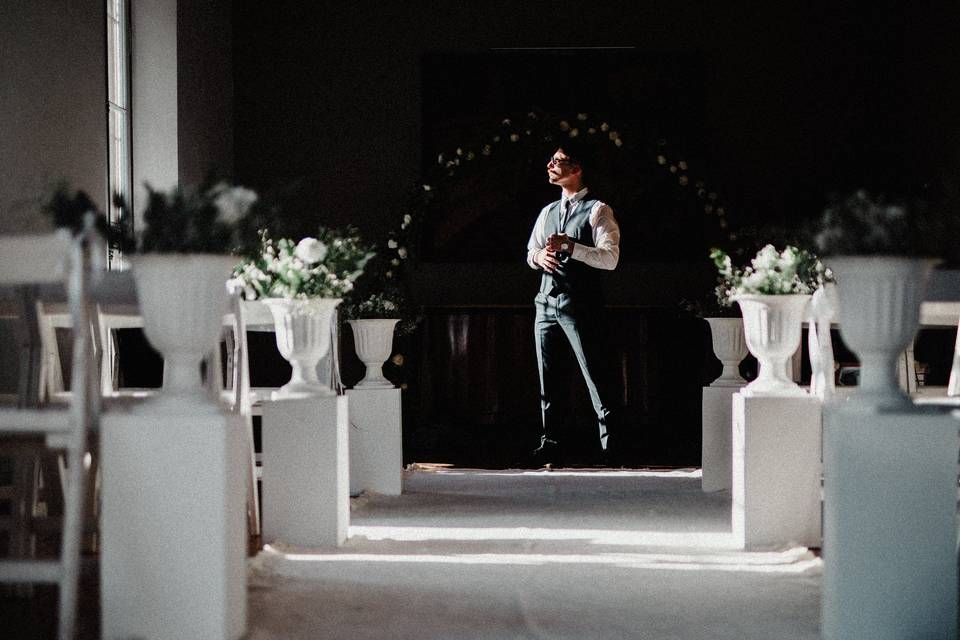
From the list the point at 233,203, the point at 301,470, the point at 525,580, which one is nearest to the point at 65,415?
the point at 233,203

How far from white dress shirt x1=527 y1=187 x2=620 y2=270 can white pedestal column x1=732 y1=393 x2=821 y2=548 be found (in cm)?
215

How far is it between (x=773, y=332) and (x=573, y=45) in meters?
5.52

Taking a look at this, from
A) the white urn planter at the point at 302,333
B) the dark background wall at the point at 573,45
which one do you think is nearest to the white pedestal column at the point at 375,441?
the white urn planter at the point at 302,333

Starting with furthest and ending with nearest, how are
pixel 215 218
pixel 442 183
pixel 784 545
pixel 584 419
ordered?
pixel 442 183, pixel 584 419, pixel 784 545, pixel 215 218

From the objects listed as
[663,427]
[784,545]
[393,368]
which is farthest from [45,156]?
[663,427]

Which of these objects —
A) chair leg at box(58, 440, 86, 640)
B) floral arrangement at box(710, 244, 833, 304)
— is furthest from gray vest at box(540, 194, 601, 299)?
chair leg at box(58, 440, 86, 640)

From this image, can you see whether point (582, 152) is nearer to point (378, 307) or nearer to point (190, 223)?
point (378, 307)

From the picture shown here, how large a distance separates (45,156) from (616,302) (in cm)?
482

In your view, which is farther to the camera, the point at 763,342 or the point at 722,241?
the point at 722,241

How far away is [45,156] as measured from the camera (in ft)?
18.8

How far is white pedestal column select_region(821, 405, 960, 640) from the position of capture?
260 centimetres

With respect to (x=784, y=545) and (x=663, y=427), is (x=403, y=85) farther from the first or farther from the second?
(x=784, y=545)

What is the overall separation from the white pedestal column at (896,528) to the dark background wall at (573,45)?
6.67m

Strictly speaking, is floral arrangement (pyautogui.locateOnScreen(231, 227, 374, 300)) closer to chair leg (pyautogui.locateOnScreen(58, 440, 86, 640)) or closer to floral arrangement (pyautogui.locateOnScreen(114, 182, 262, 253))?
floral arrangement (pyautogui.locateOnScreen(114, 182, 262, 253))
